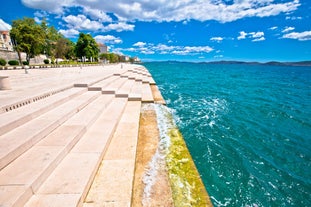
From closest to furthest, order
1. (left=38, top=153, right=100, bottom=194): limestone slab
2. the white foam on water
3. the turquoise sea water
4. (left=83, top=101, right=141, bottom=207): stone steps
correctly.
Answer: (left=38, top=153, right=100, bottom=194): limestone slab, (left=83, top=101, right=141, bottom=207): stone steps, the white foam on water, the turquoise sea water

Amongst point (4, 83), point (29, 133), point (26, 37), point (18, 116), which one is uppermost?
point (26, 37)

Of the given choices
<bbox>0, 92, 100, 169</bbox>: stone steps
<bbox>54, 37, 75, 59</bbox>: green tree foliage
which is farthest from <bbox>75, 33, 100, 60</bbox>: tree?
<bbox>0, 92, 100, 169</bbox>: stone steps

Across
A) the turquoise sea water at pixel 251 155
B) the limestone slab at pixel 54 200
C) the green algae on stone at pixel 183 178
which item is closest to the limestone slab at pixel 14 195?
the limestone slab at pixel 54 200

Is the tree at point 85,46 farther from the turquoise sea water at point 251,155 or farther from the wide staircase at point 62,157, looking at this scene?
the wide staircase at point 62,157

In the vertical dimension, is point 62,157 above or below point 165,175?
above

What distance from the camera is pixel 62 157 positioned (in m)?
3.45

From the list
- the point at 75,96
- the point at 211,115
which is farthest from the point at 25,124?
the point at 211,115

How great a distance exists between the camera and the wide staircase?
2559 mm

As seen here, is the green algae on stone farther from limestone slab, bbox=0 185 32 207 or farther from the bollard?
the bollard

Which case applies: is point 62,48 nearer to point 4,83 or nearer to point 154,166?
point 4,83

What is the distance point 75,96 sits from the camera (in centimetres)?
759

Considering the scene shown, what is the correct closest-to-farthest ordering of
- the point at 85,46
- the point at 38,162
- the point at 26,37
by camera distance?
1. the point at 38,162
2. the point at 26,37
3. the point at 85,46

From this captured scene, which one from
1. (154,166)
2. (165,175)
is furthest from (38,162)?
(165,175)

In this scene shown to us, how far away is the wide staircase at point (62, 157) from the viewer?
256 centimetres
